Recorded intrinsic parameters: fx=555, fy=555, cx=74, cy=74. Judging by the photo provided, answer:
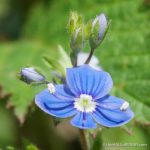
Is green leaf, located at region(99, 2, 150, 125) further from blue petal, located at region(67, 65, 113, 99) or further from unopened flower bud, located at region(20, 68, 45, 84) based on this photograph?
unopened flower bud, located at region(20, 68, 45, 84)

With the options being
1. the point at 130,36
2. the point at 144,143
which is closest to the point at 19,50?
the point at 130,36

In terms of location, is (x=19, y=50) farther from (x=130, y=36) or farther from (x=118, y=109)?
(x=118, y=109)

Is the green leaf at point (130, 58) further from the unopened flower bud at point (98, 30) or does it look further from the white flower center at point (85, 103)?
the unopened flower bud at point (98, 30)

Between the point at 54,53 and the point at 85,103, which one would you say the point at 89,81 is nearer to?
the point at 85,103

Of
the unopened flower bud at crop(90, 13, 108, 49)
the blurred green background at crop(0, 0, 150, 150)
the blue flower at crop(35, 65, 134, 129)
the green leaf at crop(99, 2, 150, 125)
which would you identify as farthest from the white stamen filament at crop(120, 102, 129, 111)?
the green leaf at crop(99, 2, 150, 125)

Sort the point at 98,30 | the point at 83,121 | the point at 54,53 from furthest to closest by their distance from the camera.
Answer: the point at 54,53
the point at 98,30
the point at 83,121

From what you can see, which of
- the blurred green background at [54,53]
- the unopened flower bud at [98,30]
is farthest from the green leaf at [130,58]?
the unopened flower bud at [98,30]

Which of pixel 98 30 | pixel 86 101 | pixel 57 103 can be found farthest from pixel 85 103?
A: pixel 98 30
